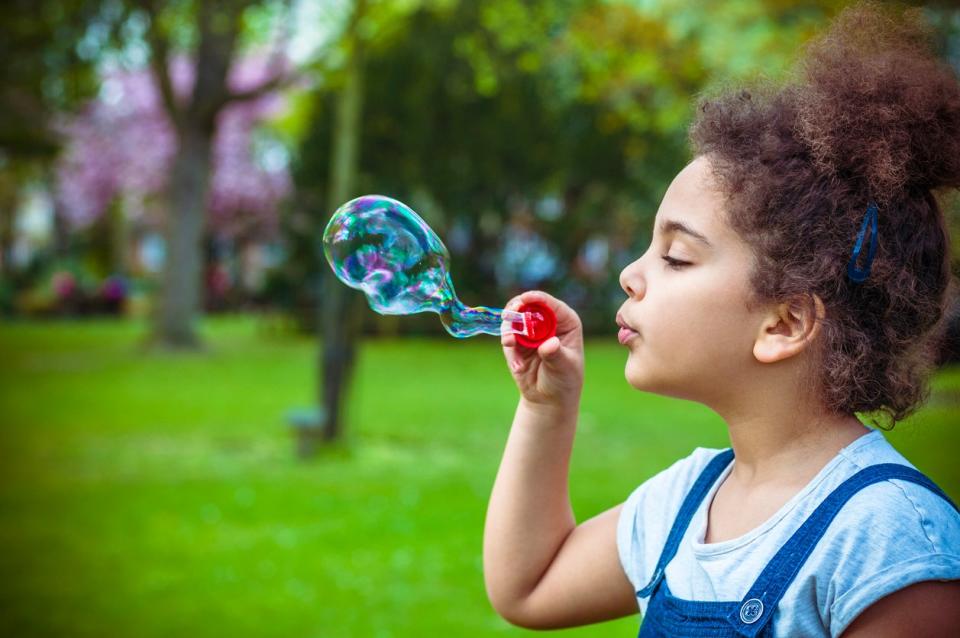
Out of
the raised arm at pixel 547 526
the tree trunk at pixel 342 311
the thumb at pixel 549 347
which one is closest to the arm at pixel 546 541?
the raised arm at pixel 547 526

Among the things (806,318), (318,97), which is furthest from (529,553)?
(318,97)

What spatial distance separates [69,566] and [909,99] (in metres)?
4.60

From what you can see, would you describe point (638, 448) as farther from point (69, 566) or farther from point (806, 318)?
point (806, 318)

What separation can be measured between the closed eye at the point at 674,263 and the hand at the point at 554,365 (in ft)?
0.50

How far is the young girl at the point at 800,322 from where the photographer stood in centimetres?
121

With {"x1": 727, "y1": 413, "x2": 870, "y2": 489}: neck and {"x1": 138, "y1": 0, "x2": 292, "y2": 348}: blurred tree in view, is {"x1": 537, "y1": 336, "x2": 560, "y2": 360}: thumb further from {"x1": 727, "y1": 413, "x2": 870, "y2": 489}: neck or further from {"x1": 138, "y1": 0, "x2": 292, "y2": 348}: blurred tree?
{"x1": 138, "y1": 0, "x2": 292, "y2": 348}: blurred tree

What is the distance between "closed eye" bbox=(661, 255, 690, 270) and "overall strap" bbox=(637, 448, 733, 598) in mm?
258

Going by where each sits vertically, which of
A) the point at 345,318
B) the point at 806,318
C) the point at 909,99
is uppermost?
the point at 909,99

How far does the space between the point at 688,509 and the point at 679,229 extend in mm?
339

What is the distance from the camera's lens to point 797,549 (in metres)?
1.20

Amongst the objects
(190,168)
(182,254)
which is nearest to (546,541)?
(190,168)

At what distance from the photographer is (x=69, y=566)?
5.06 metres

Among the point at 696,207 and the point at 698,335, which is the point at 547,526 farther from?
the point at 696,207

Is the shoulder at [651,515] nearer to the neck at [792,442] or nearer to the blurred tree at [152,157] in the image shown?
the neck at [792,442]
